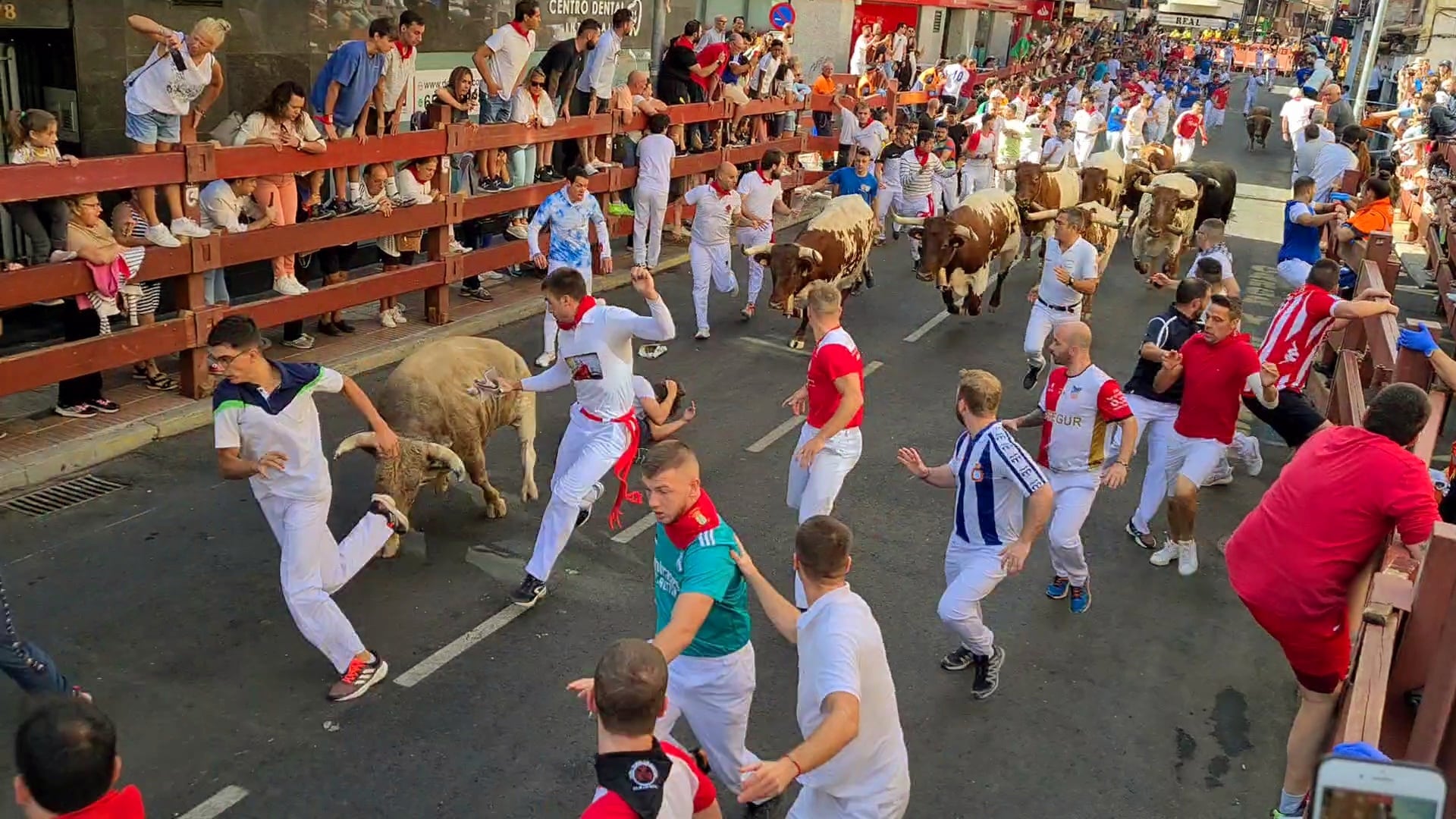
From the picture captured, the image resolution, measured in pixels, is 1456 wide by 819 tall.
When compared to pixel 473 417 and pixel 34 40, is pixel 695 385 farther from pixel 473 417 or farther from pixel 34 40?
pixel 34 40

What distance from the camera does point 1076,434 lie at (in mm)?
7473

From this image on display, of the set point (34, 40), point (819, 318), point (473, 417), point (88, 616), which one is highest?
point (34, 40)

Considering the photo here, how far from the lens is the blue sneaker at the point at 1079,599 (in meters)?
7.86

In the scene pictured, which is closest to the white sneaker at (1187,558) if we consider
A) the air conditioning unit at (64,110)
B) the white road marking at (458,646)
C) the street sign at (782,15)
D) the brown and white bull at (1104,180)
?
the white road marking at (458,646)

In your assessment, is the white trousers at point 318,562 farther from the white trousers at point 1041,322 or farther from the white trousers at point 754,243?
the white trousers at point 754,243

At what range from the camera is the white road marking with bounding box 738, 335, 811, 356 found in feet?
42.7

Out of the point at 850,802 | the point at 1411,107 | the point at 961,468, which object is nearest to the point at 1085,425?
the point at 961,468

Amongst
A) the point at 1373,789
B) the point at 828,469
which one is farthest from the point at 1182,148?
the point at 1373,789

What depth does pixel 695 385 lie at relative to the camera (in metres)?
11.8

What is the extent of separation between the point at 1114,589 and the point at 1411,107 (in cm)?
2099

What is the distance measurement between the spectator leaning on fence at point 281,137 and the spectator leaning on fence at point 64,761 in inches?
308

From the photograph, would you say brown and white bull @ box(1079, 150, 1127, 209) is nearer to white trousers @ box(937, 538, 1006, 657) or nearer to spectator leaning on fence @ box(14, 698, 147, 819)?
white trousers @ box(937, 538, 1006, 657)

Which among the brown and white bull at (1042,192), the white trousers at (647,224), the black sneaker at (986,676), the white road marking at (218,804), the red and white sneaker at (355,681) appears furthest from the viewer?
the brown and white bull at (1042,192)

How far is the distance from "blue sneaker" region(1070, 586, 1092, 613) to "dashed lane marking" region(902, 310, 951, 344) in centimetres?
611
